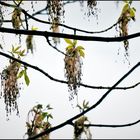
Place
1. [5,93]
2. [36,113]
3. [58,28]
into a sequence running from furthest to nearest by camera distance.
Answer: [36,113] < [5,93] < [58,28]

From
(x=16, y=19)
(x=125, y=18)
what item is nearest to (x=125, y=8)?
(x=125, y=18)

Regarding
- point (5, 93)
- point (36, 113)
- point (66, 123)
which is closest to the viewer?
point (66, 123)

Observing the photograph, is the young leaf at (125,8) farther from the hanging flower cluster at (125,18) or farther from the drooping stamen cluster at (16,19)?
the drooping stamen cluster at (16,19)

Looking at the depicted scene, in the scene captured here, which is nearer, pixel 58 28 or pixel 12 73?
pixel 58 28

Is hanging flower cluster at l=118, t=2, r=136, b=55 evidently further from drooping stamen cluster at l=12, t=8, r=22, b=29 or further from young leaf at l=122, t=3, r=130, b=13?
drooping stamen cluster at l=12, t=8, r=22, b=29

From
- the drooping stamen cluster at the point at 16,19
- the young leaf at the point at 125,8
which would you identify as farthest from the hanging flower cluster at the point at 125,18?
the drooping stamen cluster at the point at 16,19

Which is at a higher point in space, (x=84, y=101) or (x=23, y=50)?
(x=23, y=50)

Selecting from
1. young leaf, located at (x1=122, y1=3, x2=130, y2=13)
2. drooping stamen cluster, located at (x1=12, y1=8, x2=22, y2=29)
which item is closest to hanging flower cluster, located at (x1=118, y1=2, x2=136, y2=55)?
young leaf, located at (x1=122, y1=3, x2=130, y2=13)

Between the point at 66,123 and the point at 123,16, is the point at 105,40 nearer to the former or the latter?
the point at 66,123

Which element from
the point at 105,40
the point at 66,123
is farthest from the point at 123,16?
the point at 66,123

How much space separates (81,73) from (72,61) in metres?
0.23

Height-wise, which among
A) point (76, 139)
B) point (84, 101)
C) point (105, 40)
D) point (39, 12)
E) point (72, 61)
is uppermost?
point (39, 12)

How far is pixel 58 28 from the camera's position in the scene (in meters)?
3.75

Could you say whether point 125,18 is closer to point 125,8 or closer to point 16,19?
point 125,8
